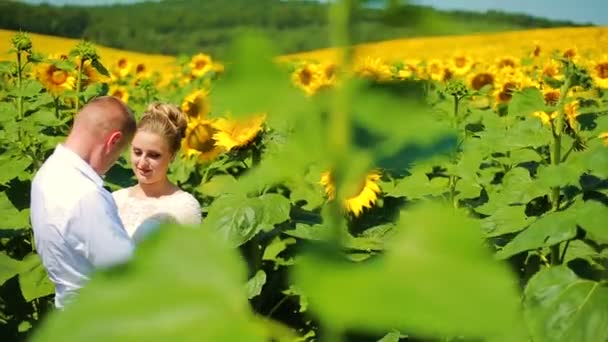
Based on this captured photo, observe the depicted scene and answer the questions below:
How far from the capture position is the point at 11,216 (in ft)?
10.8

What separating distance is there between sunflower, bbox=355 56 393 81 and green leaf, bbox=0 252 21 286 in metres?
2.86

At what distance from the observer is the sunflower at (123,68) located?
7.47 metres

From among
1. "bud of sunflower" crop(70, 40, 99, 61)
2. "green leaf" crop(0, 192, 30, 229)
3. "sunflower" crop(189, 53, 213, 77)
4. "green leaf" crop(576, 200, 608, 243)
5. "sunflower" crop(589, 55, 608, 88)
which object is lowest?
"green leaf" crop(0, 192, 30, 229)

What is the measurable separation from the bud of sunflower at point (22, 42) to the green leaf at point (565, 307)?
8.59 ft

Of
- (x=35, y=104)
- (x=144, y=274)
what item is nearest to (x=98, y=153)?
(x=35, y=104)

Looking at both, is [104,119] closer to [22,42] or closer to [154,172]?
[154,172]

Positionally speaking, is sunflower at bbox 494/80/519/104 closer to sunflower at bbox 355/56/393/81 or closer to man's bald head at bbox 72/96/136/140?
man's bald head at bbox 72/96/136/140

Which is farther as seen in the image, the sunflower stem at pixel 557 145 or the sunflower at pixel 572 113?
the sunflower at pixel 572 113

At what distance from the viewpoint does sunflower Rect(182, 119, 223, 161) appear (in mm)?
3394

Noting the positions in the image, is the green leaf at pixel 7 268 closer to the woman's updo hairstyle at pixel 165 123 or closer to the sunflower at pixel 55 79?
the woman's updo hairstyle at pixel 165 123

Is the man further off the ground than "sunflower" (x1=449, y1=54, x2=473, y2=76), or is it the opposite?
the man

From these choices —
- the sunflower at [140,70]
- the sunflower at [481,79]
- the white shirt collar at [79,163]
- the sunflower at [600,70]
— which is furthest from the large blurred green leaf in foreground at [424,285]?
the sunflower at [140,70]

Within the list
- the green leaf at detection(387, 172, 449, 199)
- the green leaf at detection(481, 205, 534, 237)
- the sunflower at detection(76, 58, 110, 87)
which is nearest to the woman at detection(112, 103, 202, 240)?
the green leaf at detection(387, 172, 449, 199)

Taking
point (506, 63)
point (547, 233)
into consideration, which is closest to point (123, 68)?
point (506, 63)
